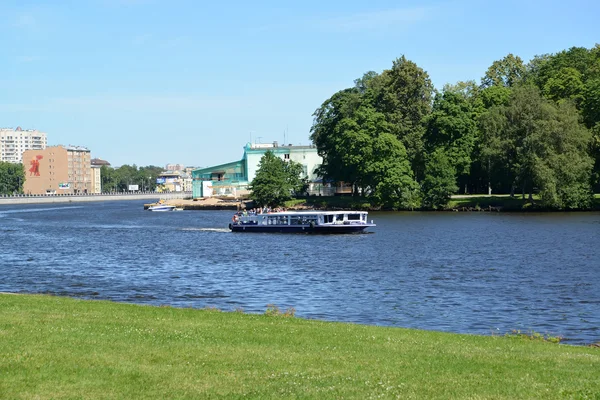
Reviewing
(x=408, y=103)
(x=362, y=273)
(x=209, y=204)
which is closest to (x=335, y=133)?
(x=408, y=103)

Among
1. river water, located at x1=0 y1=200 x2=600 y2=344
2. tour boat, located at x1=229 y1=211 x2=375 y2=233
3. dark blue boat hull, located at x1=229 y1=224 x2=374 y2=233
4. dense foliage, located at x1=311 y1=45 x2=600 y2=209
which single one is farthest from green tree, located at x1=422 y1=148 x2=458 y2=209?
dark blue boat hull, located at x1=229 y1=224 x2=374 y2=233

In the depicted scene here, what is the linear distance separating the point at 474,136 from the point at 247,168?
236 ft

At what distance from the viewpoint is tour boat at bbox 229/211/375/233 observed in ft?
298

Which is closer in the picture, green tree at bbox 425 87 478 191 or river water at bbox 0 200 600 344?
river water at bbox 0 200 600 344

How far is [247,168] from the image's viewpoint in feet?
617

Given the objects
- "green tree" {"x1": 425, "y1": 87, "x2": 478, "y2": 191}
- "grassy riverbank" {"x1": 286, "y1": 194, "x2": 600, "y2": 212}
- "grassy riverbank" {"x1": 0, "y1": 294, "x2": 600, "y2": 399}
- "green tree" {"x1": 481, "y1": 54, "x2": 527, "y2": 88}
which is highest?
"green tree" {"x1": 481, "y1": 54, "x2": 527, "y2": 88}

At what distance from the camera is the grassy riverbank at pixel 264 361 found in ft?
50.2

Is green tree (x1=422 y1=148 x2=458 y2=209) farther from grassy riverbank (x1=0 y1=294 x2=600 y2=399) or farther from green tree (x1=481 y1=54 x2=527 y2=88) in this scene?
grassy riverbank (x1=0 y1=294 x2=600 y2=399)

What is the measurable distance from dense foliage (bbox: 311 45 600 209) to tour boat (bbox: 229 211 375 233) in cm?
2912

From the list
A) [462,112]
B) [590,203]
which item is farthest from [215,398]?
[462,112]

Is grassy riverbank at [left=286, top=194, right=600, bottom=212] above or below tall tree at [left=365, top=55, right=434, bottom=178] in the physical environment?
below

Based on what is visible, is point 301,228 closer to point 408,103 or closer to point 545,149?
point 545,149

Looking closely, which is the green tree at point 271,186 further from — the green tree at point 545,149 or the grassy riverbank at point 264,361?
the grassy riverbank at point 264,361

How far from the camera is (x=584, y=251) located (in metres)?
60.8
